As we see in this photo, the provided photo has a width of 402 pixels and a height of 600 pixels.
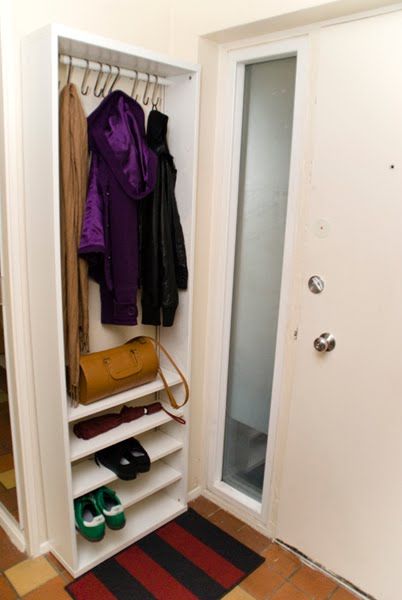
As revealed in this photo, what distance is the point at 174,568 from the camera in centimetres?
199

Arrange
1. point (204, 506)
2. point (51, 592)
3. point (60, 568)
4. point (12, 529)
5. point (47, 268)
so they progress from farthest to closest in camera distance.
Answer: point (204, 506) → point (12, 529) → point (60, 568) → point (51, 592) → point (47, 268)

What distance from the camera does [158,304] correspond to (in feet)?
6.55

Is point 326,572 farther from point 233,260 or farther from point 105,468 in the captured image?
point 233,260

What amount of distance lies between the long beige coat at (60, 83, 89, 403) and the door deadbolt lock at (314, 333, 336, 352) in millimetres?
918

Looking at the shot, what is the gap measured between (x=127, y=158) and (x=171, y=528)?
167cm

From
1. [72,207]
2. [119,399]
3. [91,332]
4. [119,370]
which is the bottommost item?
[119,399]

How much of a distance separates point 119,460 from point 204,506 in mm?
643

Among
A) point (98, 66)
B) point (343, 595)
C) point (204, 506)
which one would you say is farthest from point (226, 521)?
point (98, 66)

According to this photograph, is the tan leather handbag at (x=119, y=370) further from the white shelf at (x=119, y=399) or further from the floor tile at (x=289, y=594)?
the floor tile at (x=289, y=594)

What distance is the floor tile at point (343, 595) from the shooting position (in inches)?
74.0

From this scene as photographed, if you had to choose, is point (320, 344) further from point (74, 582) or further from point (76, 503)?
point (74, 582)

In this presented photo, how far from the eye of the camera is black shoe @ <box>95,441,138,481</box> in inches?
76.9

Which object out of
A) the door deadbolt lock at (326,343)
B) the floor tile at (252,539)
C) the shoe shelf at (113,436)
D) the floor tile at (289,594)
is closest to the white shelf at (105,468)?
the shoe shelf at (113,436)

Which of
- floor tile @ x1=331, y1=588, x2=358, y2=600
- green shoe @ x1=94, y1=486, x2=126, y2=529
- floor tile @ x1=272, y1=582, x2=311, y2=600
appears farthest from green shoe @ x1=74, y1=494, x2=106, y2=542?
floor tile @ x1=331, y1=588, x2=358, y2=600
